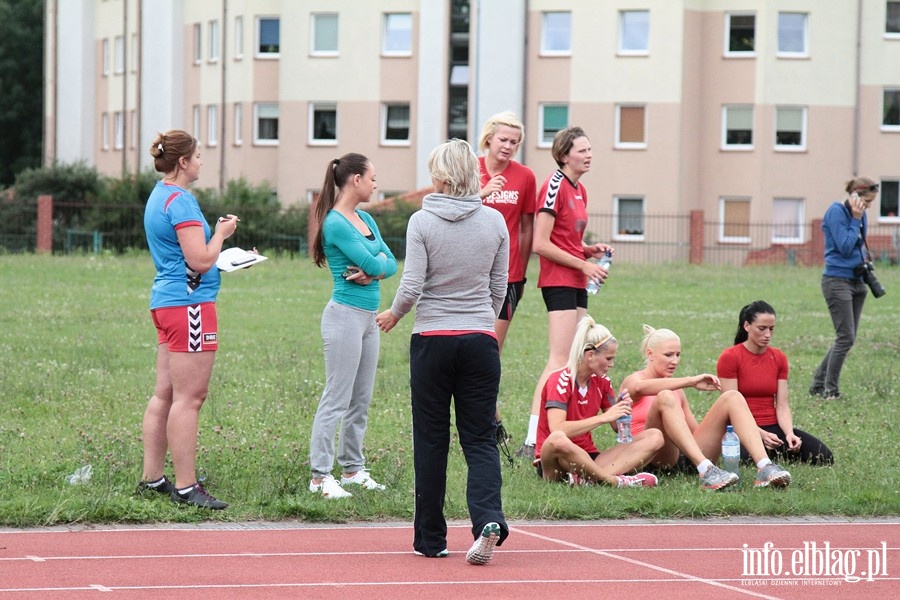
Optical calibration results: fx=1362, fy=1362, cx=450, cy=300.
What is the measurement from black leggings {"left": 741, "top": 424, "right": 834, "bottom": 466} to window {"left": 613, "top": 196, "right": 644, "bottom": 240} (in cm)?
3873

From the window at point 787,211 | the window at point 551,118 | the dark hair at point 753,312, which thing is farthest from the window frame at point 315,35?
the dark hair at point 753,312

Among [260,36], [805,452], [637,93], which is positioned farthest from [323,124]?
[805,452]

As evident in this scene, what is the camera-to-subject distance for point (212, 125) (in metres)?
57.6

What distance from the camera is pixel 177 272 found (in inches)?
310

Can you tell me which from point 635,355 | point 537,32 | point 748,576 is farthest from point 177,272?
point 537,32

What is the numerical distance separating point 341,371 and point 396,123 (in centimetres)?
4537

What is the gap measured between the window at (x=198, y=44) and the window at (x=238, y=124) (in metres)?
3.95

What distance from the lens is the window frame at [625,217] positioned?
48.9m

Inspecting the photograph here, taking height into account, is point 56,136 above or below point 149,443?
above

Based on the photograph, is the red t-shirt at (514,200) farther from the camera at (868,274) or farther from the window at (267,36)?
the window at (267,36)

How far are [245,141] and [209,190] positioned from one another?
33.4 ft

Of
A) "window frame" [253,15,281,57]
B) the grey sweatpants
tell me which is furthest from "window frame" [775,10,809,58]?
the grey sweatpants

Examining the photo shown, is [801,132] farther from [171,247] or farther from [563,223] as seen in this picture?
[171,247]

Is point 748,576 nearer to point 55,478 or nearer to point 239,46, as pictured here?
point 55,478
